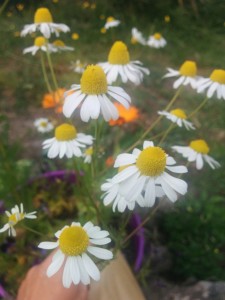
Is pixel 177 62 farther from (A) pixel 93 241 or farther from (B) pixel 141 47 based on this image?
(A) pixel 93 241

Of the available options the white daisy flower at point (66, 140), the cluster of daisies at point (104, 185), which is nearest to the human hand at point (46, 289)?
the cluster of daisies at point (104, 185)

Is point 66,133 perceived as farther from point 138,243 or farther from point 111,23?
point 111,23

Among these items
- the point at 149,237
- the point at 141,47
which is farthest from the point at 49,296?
the point at 141,47

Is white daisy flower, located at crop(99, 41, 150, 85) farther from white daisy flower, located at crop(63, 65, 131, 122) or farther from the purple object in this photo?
the purple object

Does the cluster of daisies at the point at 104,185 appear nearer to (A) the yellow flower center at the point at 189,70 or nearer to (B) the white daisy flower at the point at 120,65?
(B) the white daisy flower at the point at 120,65

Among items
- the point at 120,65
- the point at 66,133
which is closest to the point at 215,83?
the point at 120,65

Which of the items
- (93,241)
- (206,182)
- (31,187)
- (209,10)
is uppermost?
(93,241)
